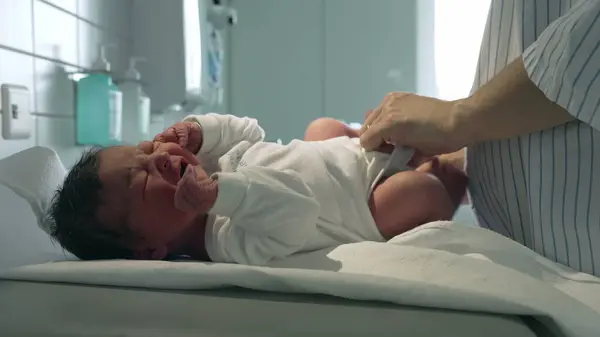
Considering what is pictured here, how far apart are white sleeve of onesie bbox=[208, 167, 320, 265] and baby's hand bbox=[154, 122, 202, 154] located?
0.20 metres

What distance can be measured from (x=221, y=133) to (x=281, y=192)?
0.27 meters

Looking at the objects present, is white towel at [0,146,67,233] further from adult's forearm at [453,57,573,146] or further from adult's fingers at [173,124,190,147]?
adult's forearm at [453,57,573,146]

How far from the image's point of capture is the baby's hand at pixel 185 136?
2.89 ft

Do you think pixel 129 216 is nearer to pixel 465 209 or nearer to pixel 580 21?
pixel 580 21

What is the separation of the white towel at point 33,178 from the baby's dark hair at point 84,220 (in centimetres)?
3

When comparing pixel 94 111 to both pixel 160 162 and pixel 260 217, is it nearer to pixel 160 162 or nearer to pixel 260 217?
pixel 160 162

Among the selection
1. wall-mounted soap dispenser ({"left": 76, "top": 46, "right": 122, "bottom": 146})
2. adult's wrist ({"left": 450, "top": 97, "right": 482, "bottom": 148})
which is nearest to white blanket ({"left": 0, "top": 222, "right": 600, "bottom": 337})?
adult's wrist ({"left": 450, "top": 97, "right": 482, "bottom": 148})

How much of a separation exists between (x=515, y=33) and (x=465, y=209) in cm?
57

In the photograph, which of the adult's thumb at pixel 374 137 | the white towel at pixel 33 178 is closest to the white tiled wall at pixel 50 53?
the white towel at pixel 33 178

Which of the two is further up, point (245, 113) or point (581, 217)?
point (245, 113)

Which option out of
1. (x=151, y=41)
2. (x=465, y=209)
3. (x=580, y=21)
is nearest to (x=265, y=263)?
(x=580, y=21)

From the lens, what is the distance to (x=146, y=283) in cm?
58

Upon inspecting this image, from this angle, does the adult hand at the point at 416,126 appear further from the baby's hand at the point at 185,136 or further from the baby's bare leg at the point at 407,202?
the baby's hand at the point at 185,136

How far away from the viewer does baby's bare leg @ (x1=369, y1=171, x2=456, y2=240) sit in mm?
795
